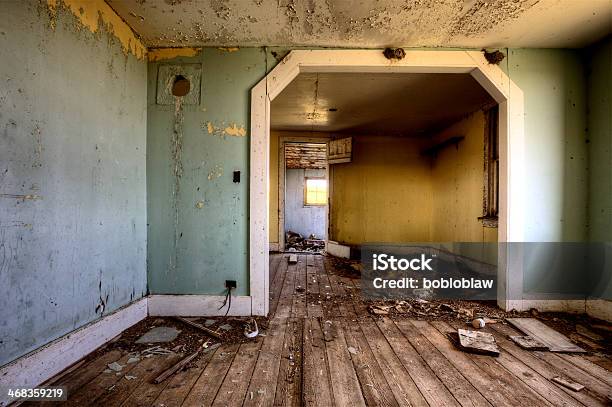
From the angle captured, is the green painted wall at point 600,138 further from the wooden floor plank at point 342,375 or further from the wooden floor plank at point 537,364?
the wooden floor plank at point 342,375

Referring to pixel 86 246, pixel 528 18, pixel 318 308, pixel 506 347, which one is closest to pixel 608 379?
pixel 506 347

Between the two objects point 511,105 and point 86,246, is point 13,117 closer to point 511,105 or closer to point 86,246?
point 86,246

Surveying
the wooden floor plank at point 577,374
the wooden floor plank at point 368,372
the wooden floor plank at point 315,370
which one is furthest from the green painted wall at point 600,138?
the wooden floor plank at point 315,370

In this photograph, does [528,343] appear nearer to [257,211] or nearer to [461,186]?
[257,211]

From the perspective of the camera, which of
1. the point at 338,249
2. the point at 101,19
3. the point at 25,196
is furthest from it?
the point at 338,249

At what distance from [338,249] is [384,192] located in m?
1.63

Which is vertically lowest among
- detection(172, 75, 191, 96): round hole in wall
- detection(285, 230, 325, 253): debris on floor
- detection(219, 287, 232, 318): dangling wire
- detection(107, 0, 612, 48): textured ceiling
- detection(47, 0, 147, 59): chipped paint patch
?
detection(285, 230, 325, 253): debris on floor

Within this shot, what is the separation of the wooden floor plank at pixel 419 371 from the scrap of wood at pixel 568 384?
72cm

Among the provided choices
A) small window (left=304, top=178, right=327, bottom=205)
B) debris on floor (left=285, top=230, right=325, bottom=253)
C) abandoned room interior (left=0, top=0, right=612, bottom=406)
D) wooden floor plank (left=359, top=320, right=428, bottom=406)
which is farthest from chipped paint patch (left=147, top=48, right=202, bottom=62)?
small window (left=304, top=178, right=327, bottom=205)

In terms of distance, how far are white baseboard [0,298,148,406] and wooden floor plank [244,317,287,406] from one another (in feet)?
3.92

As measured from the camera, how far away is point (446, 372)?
1812 millimetres

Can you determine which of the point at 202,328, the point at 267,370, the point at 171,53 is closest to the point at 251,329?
the point at 202,328

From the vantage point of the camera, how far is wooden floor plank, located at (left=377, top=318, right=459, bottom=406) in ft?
5.09

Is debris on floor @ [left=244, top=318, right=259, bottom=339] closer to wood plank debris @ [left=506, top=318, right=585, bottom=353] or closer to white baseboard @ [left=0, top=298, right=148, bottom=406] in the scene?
white baseboard @ [left=0, top=298, right=148, bottom=406]
